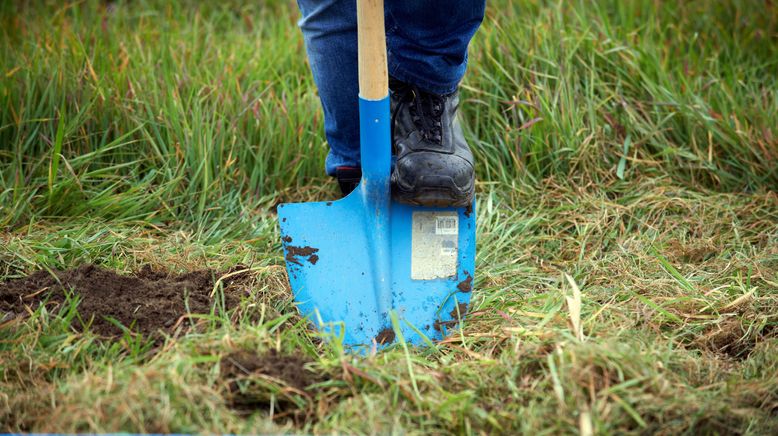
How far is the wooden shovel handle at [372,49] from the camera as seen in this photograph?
1.53m

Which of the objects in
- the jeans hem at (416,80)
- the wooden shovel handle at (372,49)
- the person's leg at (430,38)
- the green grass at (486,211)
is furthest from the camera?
the jeans hem at (416,80)

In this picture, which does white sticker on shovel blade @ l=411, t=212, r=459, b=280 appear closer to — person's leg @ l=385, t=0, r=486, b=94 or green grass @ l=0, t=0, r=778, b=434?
green grass @ l=0, t=0, r=778, b=434

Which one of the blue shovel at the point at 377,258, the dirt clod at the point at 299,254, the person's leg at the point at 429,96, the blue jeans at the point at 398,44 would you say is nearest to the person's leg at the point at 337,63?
the blue jeans at the point at 398,44

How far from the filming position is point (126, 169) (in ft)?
7.54

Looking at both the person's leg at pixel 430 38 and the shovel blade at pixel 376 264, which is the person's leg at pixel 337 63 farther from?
the shovel blade at pixel 376 264

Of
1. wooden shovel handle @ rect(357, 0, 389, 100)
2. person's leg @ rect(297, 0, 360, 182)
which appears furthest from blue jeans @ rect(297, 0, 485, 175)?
wooden shovel handle @ rect(357, 0, 389, 100)

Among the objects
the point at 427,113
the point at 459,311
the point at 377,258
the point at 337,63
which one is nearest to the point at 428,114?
the point at 427,113

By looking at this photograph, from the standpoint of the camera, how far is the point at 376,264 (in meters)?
1.76

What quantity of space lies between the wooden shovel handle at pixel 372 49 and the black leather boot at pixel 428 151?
0.20 metres

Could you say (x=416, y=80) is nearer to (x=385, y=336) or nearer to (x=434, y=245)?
(x=434, y=245)

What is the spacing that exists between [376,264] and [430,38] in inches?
21.4

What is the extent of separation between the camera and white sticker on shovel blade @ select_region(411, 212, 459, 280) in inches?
70.7

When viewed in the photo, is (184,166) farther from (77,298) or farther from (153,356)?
(153,356)

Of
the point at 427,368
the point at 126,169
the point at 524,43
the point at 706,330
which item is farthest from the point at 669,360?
the point at 126,169
